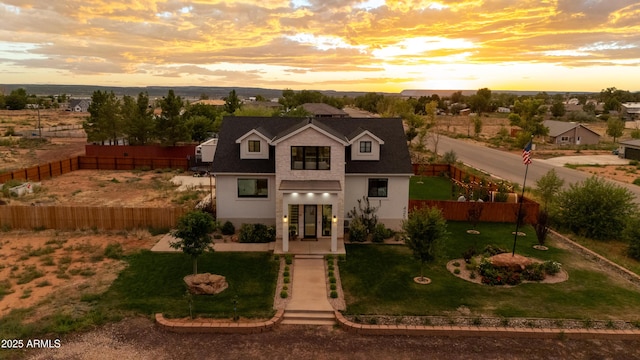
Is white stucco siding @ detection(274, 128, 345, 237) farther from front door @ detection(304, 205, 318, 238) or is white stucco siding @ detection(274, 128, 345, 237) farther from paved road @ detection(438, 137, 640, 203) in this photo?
paved road @ detection(438, 137, 640, 203)

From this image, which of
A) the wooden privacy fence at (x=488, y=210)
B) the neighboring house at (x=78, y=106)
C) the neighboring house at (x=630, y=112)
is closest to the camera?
the wooden privacy fence at (x=488, y=210)

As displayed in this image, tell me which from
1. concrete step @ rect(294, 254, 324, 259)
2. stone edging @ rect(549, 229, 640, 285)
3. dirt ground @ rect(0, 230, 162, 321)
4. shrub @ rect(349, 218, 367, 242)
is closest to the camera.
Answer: dirt ground @ rect(0, 230, 162, 321)

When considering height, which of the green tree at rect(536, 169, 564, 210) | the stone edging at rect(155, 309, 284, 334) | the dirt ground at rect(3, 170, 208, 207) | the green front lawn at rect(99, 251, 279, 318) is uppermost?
the green tree at rect(536, 169, 564, 210)

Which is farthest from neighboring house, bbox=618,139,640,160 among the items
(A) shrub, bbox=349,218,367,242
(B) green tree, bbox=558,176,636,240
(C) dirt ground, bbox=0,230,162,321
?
(C) dirt ground, bbox=0,230,162,321

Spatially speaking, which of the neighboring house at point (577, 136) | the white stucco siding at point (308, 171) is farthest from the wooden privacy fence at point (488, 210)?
the neighboring house at point (577, 136)

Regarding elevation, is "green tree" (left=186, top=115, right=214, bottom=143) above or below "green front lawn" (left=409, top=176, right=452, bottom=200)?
above

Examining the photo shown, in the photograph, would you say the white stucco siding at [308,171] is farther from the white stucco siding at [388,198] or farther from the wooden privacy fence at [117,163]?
the wooden privacy fence at [117,163]

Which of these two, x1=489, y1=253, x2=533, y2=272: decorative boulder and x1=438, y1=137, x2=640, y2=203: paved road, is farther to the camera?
x1=438, y1=137, x2=640, y2=203: paved road
